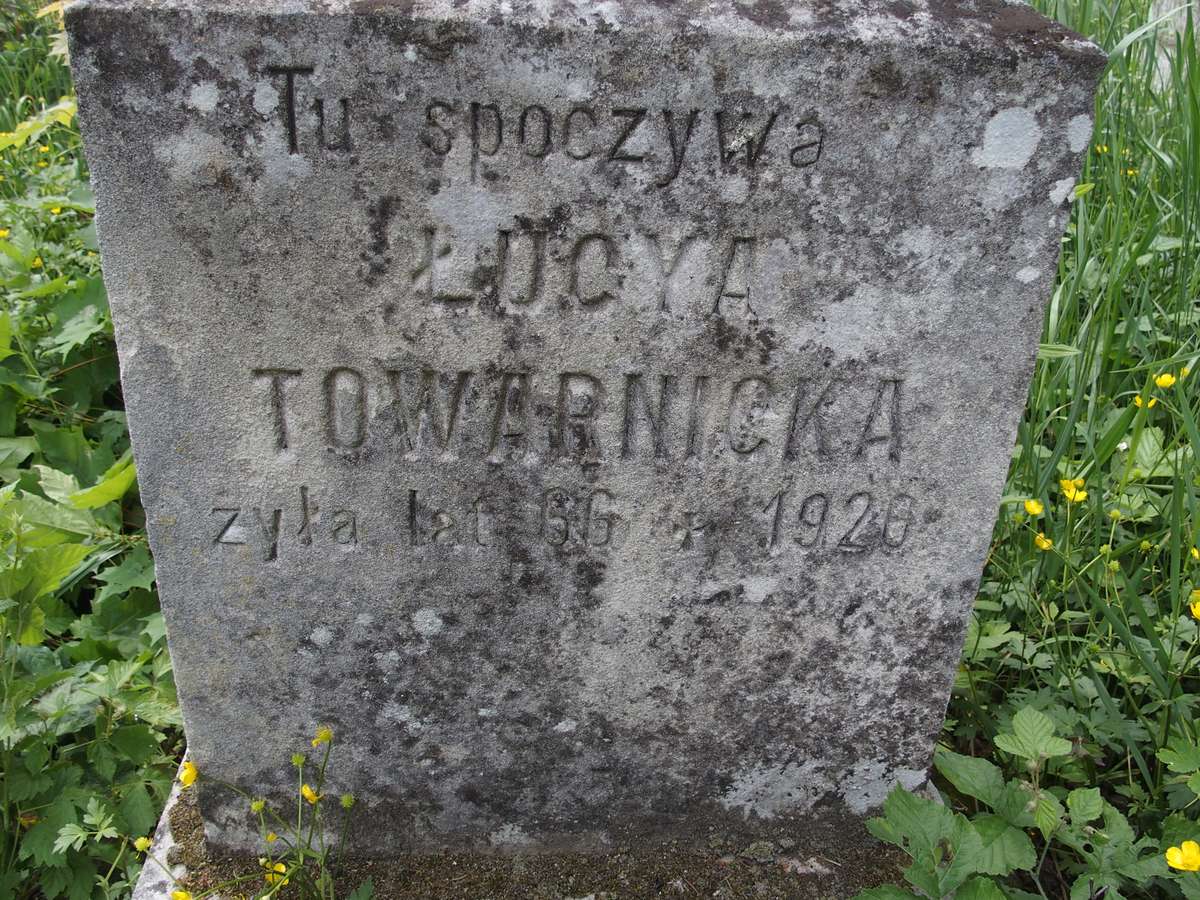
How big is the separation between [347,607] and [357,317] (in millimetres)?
513

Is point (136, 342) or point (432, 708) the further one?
point (432, 708)

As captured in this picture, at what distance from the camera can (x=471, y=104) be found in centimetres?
123

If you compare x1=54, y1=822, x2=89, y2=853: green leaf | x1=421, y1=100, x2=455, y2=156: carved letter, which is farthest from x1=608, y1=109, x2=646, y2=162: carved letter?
x1=54, y1=822, x2=89, y2=853: green leaf

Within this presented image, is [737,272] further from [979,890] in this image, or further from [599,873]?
[599,873]

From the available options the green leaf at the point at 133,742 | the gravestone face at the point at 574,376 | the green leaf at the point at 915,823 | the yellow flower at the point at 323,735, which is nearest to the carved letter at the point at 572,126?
the gravestone face at the point at 574,376

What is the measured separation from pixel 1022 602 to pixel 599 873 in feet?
3.69

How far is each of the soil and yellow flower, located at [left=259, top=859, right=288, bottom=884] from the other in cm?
10

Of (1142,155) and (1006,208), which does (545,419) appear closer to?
(1006,208)

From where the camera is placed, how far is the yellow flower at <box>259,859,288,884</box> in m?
1.62

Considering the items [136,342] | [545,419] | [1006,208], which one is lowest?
[545,419]

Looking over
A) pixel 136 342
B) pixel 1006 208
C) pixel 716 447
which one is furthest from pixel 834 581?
pixel 136 342

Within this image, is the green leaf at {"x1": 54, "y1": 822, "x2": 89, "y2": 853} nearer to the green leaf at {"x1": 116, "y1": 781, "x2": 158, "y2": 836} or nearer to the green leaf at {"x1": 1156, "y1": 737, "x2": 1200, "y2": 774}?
the green leaf at {"x1": 116, "y1": 781, "x2": 158, "y2": 836}

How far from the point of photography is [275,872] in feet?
5.41

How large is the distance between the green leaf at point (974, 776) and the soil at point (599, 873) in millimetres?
294
